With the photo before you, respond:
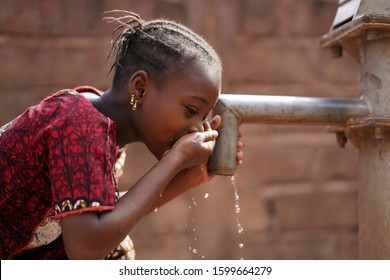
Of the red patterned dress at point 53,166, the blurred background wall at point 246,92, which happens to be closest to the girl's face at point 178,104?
the red patterned dress at point 53,166

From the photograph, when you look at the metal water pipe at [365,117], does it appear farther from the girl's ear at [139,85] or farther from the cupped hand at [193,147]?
the girl's ear at [139,85]

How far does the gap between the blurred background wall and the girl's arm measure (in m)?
2.12

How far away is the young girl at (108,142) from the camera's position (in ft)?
5.81

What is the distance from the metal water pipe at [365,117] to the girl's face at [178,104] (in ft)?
0.24

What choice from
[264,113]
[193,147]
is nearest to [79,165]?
[193,147]

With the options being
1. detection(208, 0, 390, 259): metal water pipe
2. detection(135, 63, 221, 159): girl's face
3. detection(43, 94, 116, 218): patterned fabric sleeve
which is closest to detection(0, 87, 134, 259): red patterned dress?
detection(43, 94, 116, 218): patterned fabric sleeve

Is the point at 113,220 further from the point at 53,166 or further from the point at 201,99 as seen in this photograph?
the point at 201,99

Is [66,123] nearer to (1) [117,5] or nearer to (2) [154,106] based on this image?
(2) [154,106]

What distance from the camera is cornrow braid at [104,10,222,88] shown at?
6.49ft

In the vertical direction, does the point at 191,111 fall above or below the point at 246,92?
above

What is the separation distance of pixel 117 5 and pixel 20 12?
53 cm

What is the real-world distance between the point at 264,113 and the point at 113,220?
54 centimetres

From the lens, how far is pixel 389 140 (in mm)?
2000

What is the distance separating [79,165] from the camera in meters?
1.77
